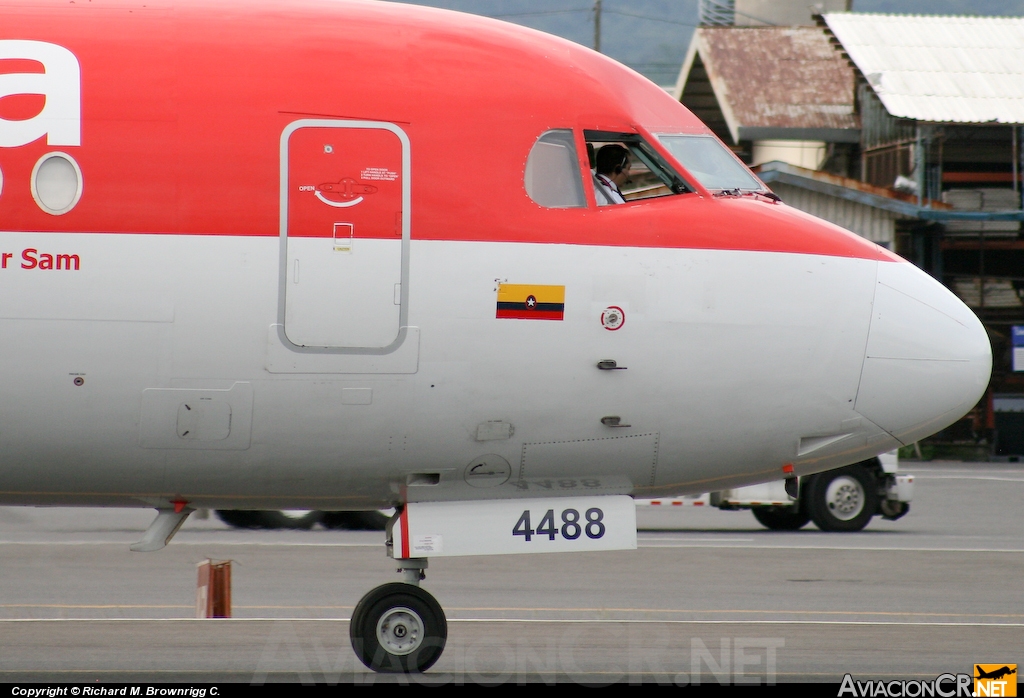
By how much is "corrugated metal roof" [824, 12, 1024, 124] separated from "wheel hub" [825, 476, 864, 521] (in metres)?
14.9

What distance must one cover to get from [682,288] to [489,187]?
1.23 metres

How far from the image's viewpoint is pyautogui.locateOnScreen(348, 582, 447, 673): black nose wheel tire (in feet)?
24.1

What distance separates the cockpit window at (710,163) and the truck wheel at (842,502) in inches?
387

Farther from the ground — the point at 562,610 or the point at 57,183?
the point at 57,183

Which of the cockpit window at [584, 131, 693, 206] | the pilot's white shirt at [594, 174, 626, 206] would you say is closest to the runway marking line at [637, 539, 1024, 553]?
the cockpit window at [584, 131, 693, 206]

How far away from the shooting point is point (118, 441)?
679cm

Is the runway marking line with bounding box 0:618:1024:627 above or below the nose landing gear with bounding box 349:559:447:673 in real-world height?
below

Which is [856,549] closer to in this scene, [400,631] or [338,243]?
[400,631]

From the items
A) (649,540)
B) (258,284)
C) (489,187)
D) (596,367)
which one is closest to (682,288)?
(596,367)

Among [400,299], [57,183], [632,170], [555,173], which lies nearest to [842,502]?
[632,170]

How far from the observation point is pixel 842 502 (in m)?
16.9

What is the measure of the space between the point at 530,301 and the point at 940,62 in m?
27.7

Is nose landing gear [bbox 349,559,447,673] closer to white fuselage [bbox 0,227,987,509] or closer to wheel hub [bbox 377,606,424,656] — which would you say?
wheel hub [bbox 377,606,424,656]

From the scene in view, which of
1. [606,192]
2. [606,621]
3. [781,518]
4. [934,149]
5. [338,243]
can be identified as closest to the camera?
[338,243]
